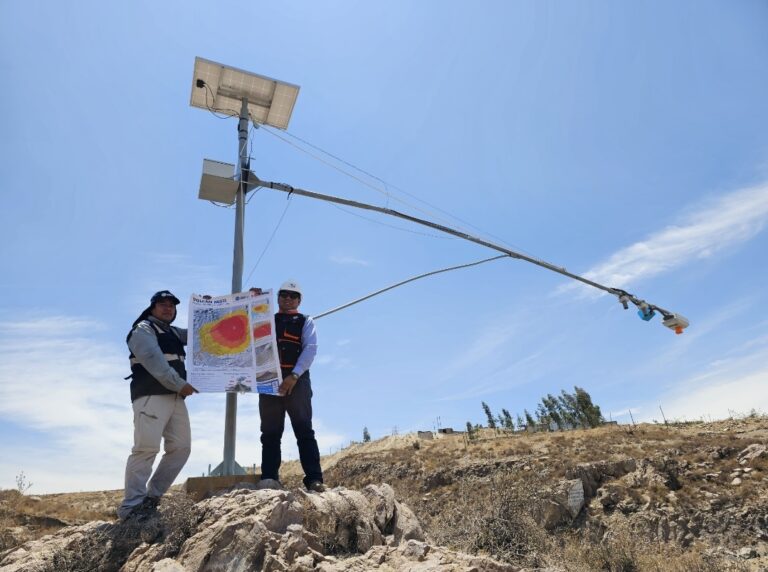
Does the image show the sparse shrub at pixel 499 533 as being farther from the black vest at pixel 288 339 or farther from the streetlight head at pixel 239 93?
the streetlight head at pixel 239 93

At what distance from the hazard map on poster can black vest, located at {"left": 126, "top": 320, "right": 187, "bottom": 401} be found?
20 cm

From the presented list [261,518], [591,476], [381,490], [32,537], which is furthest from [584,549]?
[591,476]

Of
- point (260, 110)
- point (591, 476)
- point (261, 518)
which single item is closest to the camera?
point (261, 518)

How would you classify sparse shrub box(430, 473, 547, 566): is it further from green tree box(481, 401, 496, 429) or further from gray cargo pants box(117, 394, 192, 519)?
green tree box(481, 401, 496, 429)

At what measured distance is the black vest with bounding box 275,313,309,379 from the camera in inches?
207

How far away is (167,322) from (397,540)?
10.4 feet

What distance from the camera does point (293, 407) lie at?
16.6ft

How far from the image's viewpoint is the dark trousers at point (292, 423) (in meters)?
5.04

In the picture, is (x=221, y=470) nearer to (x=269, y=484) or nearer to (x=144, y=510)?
(x=269, y=484)

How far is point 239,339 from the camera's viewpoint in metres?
5.11

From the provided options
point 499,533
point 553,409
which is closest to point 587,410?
point 553,409

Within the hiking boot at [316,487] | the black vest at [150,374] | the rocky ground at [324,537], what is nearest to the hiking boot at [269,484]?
the rocky ground at [324,537]

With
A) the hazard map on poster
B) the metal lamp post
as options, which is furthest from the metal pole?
the hazard map on poster

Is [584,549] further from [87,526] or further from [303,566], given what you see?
[87,526]
